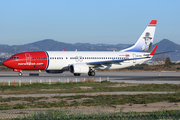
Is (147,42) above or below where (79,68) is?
above

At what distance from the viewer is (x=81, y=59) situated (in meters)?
55.3

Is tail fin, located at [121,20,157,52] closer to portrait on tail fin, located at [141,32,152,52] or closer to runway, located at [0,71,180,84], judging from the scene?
portrait on tail fin, located at [141,32,152,52]

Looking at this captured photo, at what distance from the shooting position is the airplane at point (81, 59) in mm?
52344

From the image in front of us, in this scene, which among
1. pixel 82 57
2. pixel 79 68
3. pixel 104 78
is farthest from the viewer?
pixel 82 57

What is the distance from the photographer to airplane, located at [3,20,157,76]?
172 ft

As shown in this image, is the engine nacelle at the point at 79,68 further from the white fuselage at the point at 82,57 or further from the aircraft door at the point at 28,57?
the aircraft door at the point at 28,57

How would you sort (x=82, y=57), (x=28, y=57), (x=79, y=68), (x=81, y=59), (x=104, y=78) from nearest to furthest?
(x=104, y=78) < (x=28, y=57) < (x=79, y=68) < (x=81, y=59) < (x=82, y=57)

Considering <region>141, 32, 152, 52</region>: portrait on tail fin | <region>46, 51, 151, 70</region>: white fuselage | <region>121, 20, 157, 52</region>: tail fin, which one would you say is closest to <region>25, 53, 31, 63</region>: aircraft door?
<region>46, 51, 151, 70</region>: white fuselage

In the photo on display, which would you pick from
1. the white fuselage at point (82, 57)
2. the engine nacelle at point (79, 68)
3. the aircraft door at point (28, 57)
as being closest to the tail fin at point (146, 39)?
the white fuselage at point (82, 57)

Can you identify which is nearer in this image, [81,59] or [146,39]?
[81,59]

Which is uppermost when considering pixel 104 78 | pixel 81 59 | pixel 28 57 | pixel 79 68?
pixel 28 57

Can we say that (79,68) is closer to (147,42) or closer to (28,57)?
(28,57)

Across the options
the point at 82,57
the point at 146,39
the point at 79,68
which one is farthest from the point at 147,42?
the point at 79,68

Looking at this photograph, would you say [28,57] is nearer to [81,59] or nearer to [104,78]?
[81,59]
